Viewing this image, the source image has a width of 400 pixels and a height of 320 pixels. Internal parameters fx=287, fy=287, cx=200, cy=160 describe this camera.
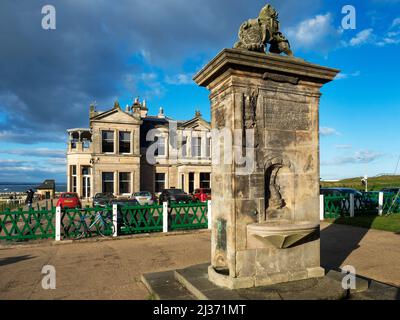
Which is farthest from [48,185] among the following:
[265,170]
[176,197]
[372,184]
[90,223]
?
[372,184]

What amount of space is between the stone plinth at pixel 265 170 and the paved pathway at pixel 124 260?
6.61 ft

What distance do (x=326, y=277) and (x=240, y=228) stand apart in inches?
81.4

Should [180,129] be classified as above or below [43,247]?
above

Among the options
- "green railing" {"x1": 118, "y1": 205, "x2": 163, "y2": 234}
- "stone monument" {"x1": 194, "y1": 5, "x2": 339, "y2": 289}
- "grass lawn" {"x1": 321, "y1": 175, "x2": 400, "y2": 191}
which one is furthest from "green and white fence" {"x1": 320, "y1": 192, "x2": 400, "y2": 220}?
"grass lawn" {"x1": 321, "y1": 175, "x2": 400, "y2": 191}

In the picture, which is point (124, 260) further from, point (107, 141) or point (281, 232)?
point (107, 141)

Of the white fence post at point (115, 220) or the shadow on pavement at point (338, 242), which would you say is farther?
the white fence post at point (115, 220)

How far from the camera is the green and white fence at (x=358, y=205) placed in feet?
51.9

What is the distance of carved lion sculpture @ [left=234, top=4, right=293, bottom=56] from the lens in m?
5.47

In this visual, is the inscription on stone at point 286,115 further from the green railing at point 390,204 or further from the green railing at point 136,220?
the green railing at point 390,204

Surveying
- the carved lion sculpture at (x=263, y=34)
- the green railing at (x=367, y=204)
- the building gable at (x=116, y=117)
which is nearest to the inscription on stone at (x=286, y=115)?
the carved lion sculpture at (x=263, y=34)

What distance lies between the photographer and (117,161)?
1005 inches

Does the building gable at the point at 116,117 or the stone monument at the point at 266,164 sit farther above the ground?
the building gable at the point at 116,117

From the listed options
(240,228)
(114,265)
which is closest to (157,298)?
(240,228)
